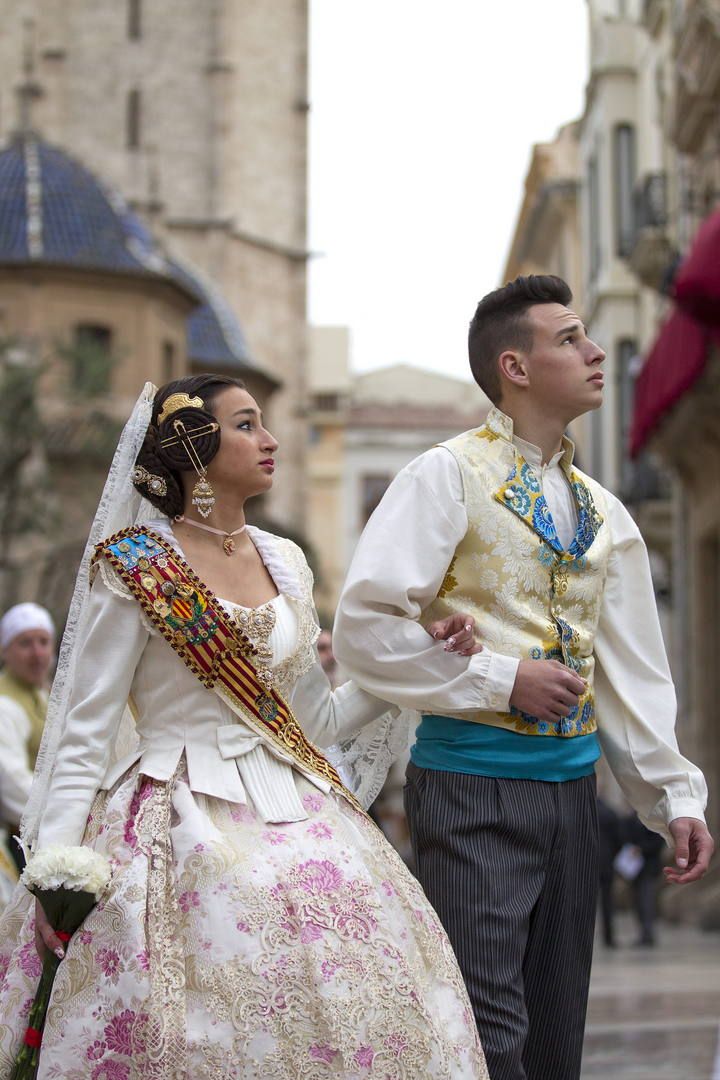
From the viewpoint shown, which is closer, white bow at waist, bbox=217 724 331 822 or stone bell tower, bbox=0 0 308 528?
white bow at waist, bbox=217 724 331 822

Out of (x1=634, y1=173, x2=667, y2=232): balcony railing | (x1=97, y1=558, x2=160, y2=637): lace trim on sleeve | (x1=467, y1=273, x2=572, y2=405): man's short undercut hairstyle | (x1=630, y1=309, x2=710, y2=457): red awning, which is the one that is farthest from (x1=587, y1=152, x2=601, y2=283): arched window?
(x1=97, y1=558, x2=160, y2=637): lace trim on sleeve

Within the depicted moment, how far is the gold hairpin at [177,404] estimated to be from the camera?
17.5 ft

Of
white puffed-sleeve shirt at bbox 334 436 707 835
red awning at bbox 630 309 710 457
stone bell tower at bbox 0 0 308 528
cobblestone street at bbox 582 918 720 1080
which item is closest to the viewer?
white puffed-sleeve shirt at bbox 334 436 707 835

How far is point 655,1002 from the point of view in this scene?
1165cm

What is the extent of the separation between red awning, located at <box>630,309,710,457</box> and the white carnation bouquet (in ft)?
56.7

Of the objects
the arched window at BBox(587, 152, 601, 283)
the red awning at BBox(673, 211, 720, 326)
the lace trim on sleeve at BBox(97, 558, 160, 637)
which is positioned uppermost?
the lace trim on sleeve at BBox(97, 558, 160, 637)

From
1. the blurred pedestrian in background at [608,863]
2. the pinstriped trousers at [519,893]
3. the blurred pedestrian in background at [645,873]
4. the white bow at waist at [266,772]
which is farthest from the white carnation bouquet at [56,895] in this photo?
the blurred pedestrian in background at [645,873]

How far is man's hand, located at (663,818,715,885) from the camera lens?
5.30 meters

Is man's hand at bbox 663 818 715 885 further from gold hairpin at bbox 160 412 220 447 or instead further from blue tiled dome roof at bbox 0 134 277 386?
blue tiled dome roof at bbox 0 134 277 386

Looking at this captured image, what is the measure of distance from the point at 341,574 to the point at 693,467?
49930mm

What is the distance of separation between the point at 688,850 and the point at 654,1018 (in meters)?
5.44

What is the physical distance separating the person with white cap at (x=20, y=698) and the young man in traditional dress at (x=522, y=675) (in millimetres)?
4012

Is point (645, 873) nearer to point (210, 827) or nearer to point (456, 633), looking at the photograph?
point (456, 633)

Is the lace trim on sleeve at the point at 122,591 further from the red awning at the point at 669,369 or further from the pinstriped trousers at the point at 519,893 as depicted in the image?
the red awning at the point at 669,369
